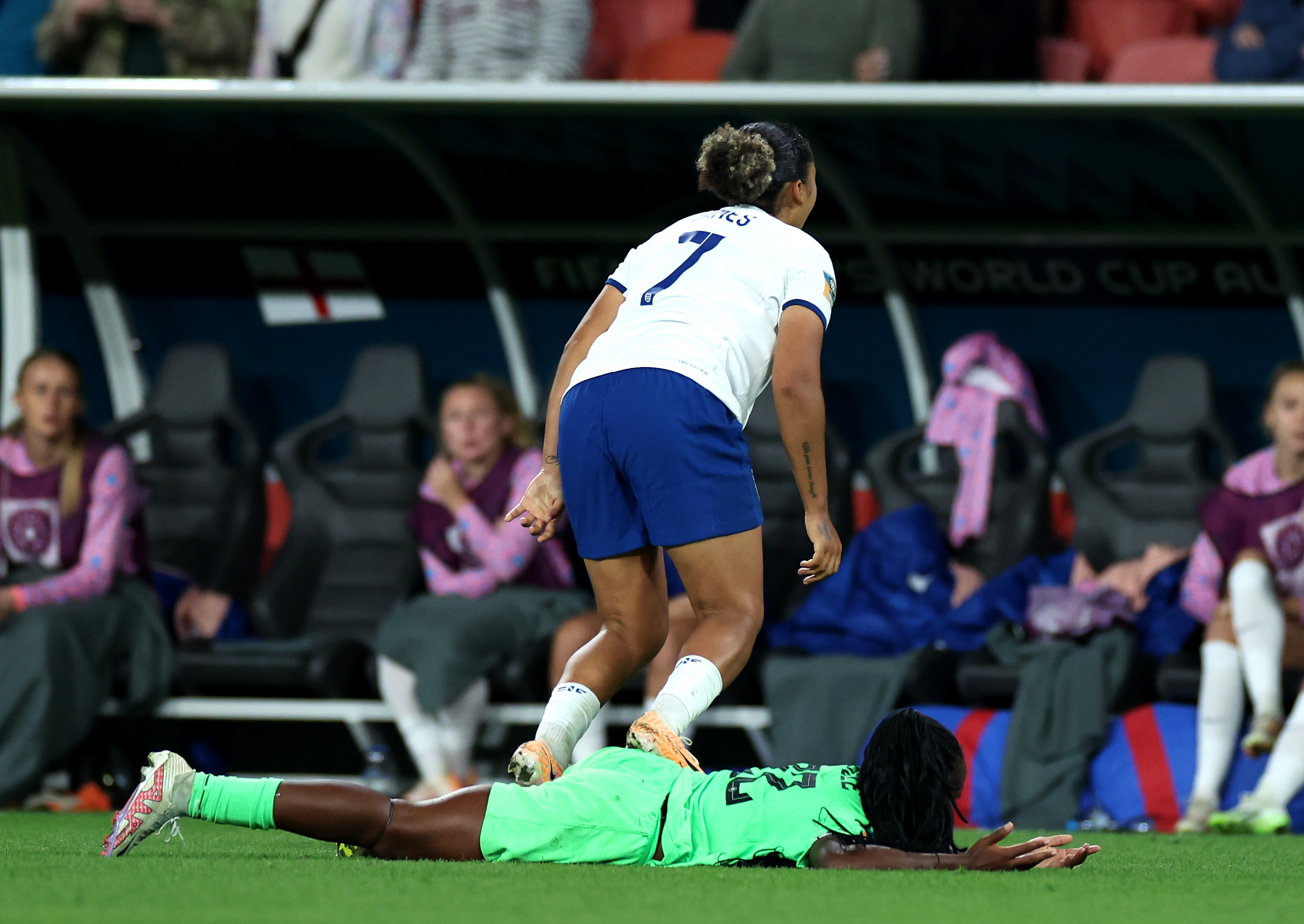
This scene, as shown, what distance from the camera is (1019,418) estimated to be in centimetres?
732

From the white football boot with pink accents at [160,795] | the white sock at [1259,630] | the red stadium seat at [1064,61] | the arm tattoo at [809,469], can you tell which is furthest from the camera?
the red stadium seat at [1064,61]

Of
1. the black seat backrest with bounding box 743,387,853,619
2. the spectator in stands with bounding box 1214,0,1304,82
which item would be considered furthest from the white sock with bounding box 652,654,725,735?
the spectator in stands with bounding box 1214,0,1304,82

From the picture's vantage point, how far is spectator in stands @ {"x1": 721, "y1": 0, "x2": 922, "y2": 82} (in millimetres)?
7023

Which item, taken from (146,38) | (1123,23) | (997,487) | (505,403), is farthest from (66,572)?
(1123,23)

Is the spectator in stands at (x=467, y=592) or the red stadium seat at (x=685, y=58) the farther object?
the red stadium seat at (x=685, y=58)

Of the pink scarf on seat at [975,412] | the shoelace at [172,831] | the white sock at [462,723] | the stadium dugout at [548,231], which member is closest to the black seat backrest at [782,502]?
the pink scarf on seat at [975,412]

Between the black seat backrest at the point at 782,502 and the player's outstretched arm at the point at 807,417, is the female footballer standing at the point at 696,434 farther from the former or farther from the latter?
the black seat backrest at the point at 782,502

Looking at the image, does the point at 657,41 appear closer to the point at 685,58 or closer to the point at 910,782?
the point at 685,58

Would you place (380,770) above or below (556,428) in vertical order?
below

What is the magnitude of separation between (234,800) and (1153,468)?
4480mm

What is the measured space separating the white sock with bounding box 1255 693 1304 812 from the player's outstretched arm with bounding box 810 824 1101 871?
7.29 ft

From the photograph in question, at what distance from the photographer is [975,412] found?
7.36 metres

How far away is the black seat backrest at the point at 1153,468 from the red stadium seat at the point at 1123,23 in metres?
1.35

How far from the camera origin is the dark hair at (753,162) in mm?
Result: 4402
